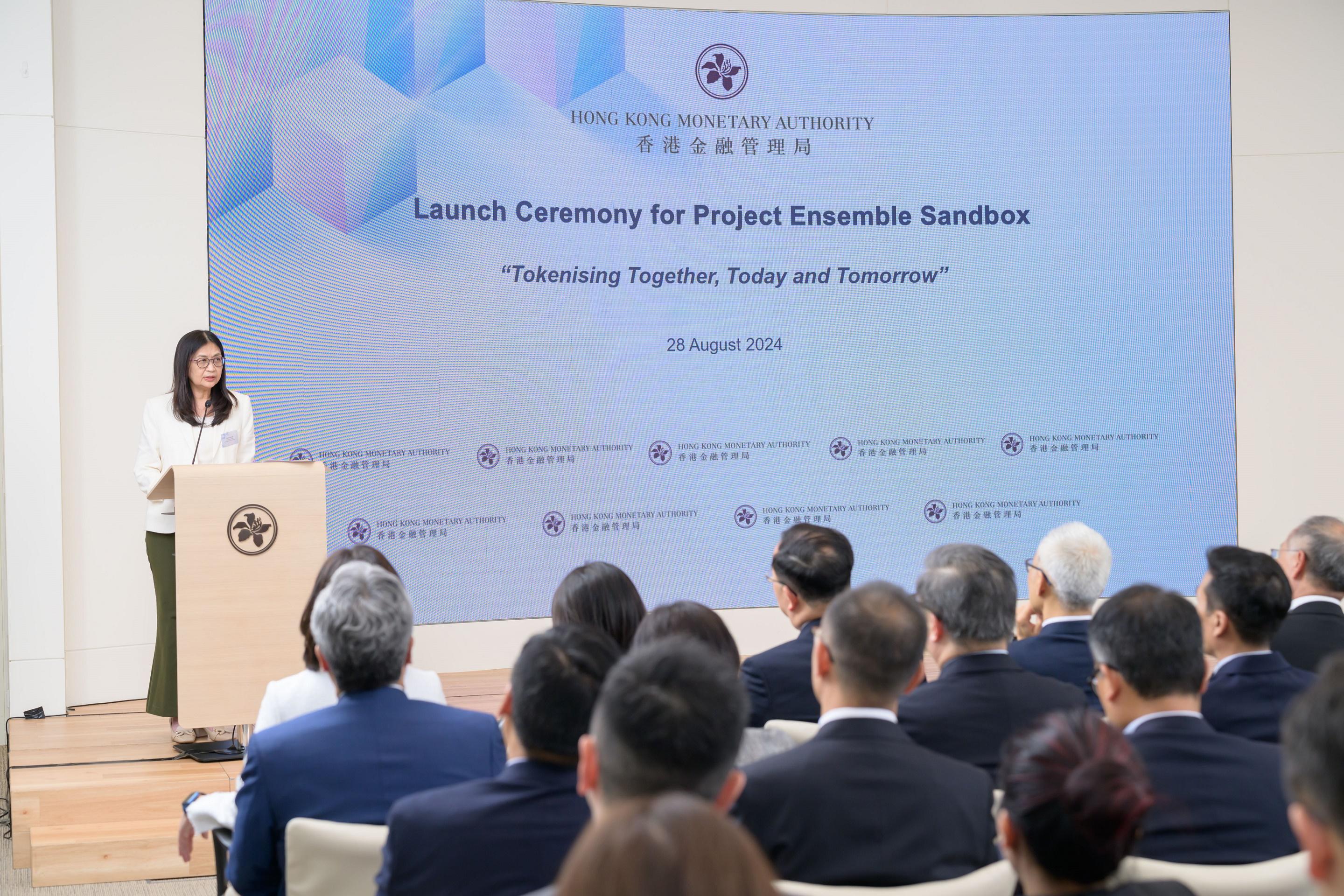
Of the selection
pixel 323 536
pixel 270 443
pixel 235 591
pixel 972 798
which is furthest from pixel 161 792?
pixel 972 798

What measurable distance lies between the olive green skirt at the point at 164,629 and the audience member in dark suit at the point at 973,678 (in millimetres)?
3021

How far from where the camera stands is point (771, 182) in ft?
21.4

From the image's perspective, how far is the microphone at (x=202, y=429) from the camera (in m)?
4.61

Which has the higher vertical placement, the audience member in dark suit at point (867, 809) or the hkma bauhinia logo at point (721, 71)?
the hkma bauhinia logo at point (721, 71)

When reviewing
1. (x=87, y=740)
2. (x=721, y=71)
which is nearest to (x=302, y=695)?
(x=87, y=740)

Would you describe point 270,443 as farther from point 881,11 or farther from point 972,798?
point 972,798

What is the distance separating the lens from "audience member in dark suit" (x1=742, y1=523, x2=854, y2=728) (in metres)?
3.06

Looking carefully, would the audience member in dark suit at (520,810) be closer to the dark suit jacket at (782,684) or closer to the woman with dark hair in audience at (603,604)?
the woman with dark hair in audience at (603,604)

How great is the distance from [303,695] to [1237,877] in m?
1.99

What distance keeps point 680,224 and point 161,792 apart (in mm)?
3748

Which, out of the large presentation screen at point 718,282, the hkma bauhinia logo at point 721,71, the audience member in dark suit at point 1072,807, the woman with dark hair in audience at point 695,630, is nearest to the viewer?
the audience member in dark suit at point 1072,807

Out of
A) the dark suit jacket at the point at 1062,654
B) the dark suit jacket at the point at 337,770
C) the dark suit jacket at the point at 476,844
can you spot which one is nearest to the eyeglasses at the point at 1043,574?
the dark suit jacket at the point at 1062,654

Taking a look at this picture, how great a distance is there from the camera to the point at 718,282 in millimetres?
6484

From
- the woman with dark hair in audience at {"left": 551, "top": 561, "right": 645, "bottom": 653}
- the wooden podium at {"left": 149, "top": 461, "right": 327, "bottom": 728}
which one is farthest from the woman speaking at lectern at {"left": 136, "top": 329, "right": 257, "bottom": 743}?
the woman with dark hair in audience at {"left": 551, "top": 561, "right": 645, "bottom": 653}
